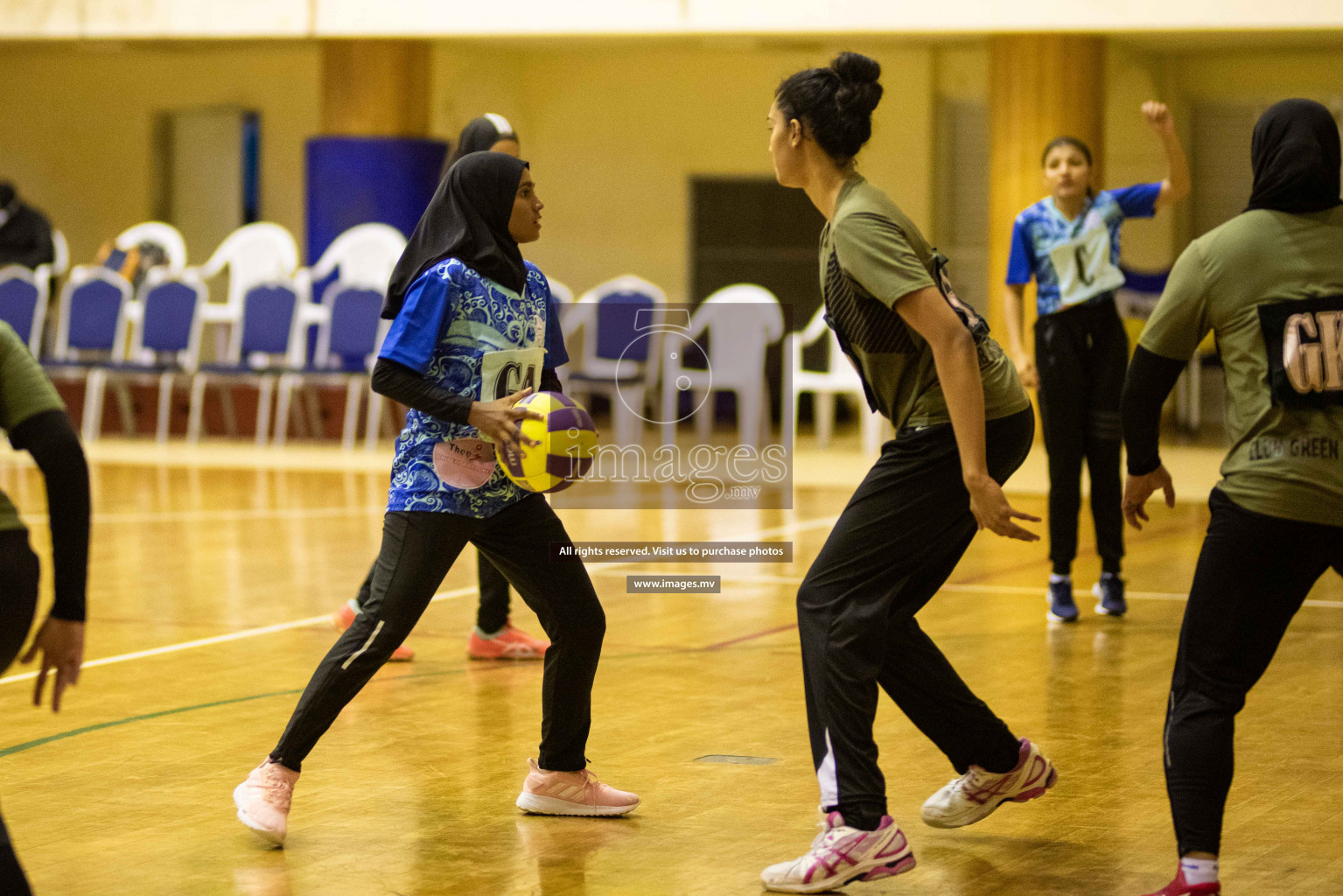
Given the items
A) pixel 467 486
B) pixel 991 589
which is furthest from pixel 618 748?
pixel 991 589

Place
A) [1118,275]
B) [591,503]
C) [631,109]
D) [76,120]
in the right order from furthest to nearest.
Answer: [76,120]
[631,109]
[591,503]
[1118,275]

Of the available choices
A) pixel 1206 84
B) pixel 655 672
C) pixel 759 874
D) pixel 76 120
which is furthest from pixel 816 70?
pixel 76 120

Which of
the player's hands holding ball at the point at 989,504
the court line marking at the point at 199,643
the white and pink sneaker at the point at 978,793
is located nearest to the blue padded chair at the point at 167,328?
the court line marking at the point at 199,643

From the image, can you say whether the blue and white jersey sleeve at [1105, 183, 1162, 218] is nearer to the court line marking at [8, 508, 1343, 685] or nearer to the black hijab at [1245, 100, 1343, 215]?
the court line marking at [8, 508, 1343, 685]

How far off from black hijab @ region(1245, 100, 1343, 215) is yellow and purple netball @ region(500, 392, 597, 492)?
1.56 meters

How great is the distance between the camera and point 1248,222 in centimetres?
344

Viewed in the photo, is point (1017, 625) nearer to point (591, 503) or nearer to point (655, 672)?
point (655, 672)

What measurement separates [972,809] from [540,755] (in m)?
1.04

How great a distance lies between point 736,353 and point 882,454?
1153cm

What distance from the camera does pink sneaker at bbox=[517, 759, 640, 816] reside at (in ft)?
14.1

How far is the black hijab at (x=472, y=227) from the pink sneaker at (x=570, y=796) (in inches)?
46.0

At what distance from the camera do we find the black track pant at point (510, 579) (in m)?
4.03

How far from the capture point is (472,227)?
13.7ft

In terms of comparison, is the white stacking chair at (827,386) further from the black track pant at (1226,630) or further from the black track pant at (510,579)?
the black track pant at (1226,630)
